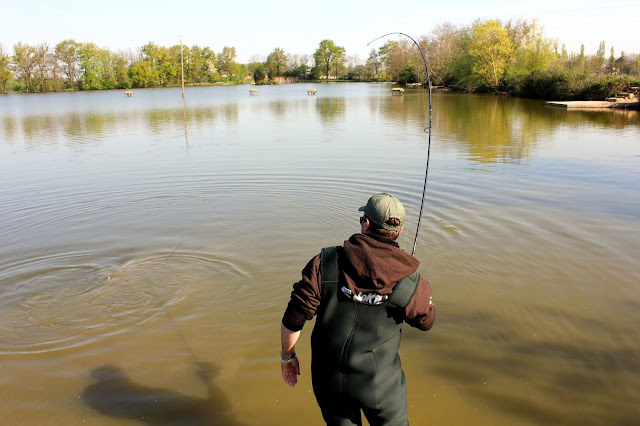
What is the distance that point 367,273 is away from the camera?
80.3 inches

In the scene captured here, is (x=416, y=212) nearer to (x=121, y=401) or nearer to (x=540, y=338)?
(x=540, y=338)

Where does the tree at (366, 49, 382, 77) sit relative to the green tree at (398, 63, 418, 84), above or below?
above

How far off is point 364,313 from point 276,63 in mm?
127314

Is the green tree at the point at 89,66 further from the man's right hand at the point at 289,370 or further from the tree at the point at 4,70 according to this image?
the man's right hand at the point at 289,370

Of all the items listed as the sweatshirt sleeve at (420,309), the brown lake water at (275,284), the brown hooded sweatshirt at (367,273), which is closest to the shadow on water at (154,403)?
the brown lake water at (275,284)

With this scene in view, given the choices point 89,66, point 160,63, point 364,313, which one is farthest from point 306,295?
point 160,63

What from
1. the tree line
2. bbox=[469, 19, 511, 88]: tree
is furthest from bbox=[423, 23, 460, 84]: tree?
bbox=[469, 19, 511, 88]: tree

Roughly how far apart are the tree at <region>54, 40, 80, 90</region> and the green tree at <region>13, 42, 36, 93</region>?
5.16 metres

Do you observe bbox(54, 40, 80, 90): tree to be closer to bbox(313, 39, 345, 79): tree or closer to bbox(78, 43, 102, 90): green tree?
bbox(78, 43, 102, 90): green tree

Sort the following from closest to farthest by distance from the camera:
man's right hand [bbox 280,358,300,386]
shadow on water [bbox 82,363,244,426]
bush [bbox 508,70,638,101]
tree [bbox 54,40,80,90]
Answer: man's right hand [bbox 280,358,300,386] < shadow on water [bbox 82,363,244,426] < bush [bbox 508,70,638,101] < tree [bbox 54,40,80,90]

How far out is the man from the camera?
2.09 meters

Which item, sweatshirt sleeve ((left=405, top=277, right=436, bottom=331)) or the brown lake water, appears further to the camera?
the brown lake water

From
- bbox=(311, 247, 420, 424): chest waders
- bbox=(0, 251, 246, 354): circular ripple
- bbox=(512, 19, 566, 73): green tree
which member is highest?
bbox=(512, 19, 566, 73): green tree

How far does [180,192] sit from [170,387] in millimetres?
6829
